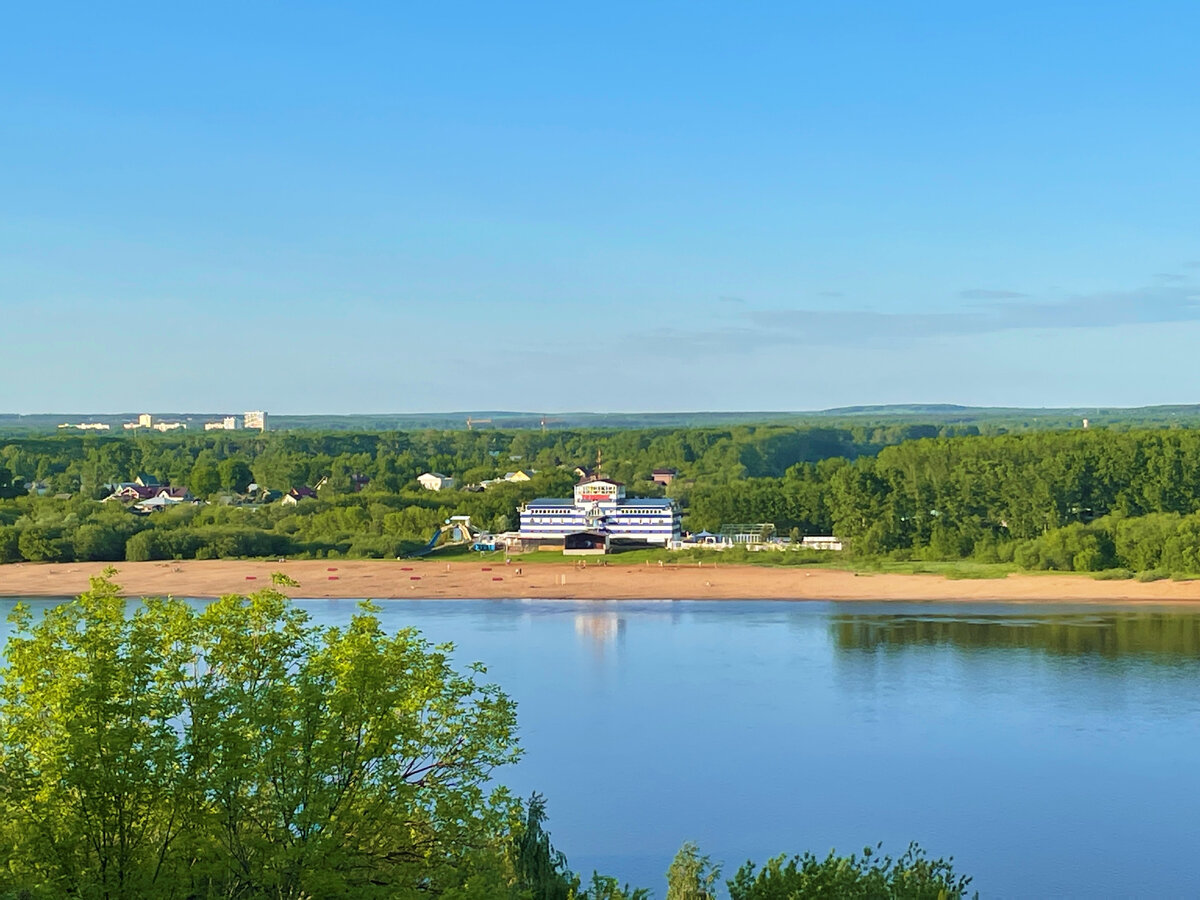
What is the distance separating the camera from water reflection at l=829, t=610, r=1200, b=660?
41.3 metres

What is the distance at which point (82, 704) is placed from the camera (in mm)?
12336

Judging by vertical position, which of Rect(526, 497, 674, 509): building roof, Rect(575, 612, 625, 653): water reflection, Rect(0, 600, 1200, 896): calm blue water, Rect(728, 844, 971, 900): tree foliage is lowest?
Rect(575, 612, 625, 653): water reflection

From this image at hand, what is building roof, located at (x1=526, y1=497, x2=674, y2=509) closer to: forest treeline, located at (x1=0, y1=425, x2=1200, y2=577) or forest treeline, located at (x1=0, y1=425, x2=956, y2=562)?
forest treeline, located at (x1=0, y1=425, x2=1200, y2=577)

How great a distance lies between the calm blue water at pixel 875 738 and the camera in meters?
23.4

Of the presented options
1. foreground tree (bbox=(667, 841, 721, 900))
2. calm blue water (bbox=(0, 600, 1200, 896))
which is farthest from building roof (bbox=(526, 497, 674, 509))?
foreground tree (bbox=(667, 841, 721, 900))

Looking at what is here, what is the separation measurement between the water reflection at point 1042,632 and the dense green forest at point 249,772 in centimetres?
2829

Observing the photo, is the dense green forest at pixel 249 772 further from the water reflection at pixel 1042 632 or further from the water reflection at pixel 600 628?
the water reflection at pixel 600 628

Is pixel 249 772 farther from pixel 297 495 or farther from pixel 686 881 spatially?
pixel 297 495

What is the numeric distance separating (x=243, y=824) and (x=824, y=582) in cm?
4668

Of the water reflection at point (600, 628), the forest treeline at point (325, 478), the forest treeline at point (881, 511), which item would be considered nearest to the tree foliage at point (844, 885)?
the water reflection at point (600, 628)

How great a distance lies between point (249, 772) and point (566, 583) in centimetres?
4752

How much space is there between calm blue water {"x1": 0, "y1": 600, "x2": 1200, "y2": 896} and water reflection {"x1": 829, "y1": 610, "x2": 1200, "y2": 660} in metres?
0.14

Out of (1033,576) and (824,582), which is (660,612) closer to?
(824,582)

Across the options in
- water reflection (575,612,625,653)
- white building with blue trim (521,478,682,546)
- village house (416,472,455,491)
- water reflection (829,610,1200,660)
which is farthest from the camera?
village house (416,472,455,491)
